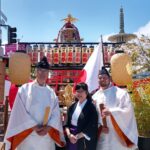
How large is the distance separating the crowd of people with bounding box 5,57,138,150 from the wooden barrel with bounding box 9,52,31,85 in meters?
1.47

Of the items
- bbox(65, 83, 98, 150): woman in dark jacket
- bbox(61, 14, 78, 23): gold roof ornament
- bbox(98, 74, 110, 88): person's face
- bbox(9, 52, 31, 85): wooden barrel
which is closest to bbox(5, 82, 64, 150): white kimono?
bbox(65, 83, 98, 150): woman in dark jacket

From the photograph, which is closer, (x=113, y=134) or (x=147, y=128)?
(x=113, y=134)

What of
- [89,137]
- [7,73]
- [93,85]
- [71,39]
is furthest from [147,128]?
[71,39]

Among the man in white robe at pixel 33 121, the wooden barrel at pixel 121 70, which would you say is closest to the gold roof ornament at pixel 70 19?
the wooden barrel at pixel 121 70

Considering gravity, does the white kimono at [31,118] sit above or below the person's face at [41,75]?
below

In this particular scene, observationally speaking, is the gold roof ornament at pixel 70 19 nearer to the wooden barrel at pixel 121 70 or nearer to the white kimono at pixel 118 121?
the wooden barrel at pixel 121 70

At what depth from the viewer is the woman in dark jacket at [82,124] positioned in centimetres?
429

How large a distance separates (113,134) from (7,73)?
263 cm

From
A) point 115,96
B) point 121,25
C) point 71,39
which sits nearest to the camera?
point 115,96

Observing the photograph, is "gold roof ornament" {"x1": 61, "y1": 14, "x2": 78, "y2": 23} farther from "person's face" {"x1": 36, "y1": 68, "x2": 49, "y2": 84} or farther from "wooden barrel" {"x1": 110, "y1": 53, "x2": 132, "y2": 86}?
"person's face" {"x1": 36, "y1": 68, "x2": 49, "y2": 84}

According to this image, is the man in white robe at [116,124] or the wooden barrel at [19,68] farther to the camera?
the wooden barrel at [19,68]

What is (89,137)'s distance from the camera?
4.29 meters

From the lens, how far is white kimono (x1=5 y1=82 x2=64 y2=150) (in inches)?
171

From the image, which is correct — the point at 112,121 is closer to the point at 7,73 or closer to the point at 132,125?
the point at 132,125
